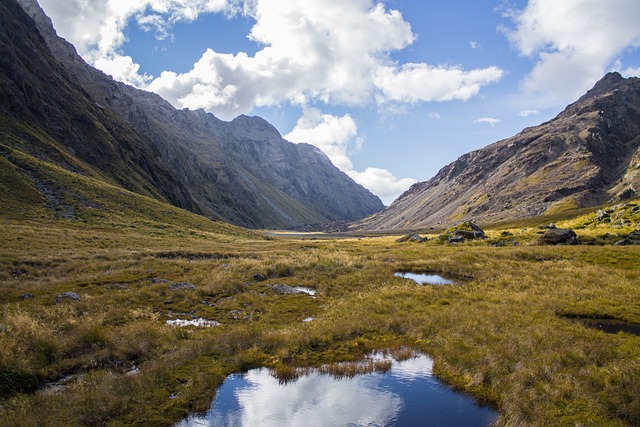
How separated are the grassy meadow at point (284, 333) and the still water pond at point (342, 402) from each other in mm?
643

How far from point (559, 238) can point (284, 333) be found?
51837mm

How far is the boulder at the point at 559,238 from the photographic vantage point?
2112 inches

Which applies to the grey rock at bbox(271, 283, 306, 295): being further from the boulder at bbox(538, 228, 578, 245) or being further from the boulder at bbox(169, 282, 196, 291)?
the boulder at bbox(538, 228, 578, 245)

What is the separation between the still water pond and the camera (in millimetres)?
11953

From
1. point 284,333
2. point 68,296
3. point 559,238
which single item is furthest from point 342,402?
point 559,238

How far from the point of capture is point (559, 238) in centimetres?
5462

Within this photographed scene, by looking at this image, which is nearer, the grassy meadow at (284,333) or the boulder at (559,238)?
the grassy meadow at (284,333)

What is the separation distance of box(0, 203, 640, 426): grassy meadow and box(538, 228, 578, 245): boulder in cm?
1600

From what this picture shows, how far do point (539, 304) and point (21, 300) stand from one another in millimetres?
32038

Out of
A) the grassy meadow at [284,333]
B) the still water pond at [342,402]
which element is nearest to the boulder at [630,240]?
the grassy meadow at [284,333]

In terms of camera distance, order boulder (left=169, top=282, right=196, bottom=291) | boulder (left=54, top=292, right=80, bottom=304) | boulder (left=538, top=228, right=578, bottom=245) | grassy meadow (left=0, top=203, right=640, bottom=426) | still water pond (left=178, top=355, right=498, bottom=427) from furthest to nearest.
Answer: boulder (left=538, top=228, right=578, bottom=245), boulder (left=169, top=282, right=196, bottom=291), boulder (left=54, top=292, right=80, bottom=304), grassy meadow (left=0, top=203, right=640, bottom=426), still water pond (left=178, top=355, right=498, bottom=427)

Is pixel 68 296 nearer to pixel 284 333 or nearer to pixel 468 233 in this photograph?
pixel 284 333

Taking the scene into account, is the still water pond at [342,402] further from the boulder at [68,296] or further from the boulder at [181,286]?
the boulder at [181,286]

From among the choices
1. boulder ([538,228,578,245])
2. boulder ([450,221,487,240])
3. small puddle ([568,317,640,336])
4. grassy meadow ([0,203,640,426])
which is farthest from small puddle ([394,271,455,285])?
boulder ([450,221,487,240])
